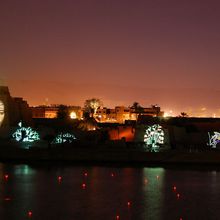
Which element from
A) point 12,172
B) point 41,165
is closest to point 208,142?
point 41,165

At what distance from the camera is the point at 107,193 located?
2044 cm

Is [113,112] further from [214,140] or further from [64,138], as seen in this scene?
[214,140]

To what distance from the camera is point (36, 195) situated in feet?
65.1

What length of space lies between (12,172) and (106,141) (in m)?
10.3

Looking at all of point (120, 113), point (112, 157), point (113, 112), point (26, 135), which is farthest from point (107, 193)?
point (113, 112)

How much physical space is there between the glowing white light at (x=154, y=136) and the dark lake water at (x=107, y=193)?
4.94 m

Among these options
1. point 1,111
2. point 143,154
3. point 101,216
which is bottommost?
point 101,216

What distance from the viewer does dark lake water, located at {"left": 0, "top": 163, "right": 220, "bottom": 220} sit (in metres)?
17.0

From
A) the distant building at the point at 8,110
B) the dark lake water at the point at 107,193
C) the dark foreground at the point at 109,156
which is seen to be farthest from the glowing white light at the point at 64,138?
the dark lake water at the point at 107,193

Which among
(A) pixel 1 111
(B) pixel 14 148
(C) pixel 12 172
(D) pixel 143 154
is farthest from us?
(A) pixel 1 111

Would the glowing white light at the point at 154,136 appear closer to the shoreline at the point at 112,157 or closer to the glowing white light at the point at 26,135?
the shoreline at the point at 112,157

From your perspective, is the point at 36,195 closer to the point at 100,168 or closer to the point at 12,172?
the point at 12,172

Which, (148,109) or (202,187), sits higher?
(148,109)

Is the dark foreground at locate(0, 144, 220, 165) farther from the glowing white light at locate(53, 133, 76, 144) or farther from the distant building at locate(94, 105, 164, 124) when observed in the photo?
the distant building at locate(94, 105, 164, 124)
